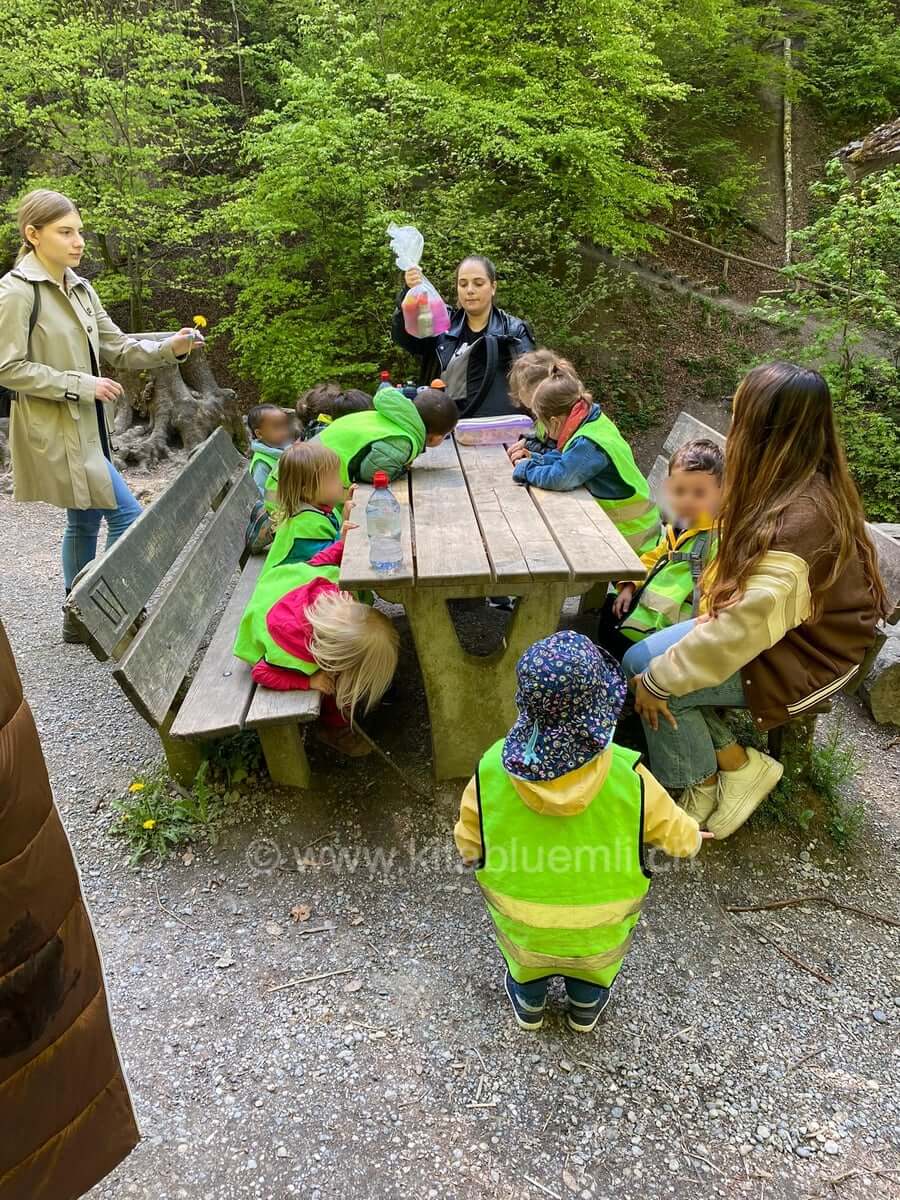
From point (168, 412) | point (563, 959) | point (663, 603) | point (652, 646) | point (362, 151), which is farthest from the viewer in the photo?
point (168, 412)

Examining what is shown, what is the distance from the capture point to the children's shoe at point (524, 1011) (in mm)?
2146

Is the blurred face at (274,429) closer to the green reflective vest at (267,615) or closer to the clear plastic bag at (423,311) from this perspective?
the clear plastic bag at (423,311)

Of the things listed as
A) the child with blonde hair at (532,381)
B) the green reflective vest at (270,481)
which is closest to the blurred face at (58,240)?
the green reflective vest at (270,481)

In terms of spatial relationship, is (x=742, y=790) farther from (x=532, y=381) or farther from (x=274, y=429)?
(x=274, y=429)

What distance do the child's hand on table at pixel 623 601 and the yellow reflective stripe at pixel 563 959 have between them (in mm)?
1535

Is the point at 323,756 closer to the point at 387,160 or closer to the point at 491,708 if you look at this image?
the point at 491,708

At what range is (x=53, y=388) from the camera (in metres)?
3.46

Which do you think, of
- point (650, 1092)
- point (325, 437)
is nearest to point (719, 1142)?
point (650, 1092)

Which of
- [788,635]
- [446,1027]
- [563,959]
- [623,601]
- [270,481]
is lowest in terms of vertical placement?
[446,1027]

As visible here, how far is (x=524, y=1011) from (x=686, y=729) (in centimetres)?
109

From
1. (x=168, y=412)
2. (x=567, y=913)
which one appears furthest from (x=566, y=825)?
(x=168, y=412)

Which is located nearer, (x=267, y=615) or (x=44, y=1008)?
(x=44, y=1008)

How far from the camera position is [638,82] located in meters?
6.54

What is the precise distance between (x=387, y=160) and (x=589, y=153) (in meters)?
1.81
